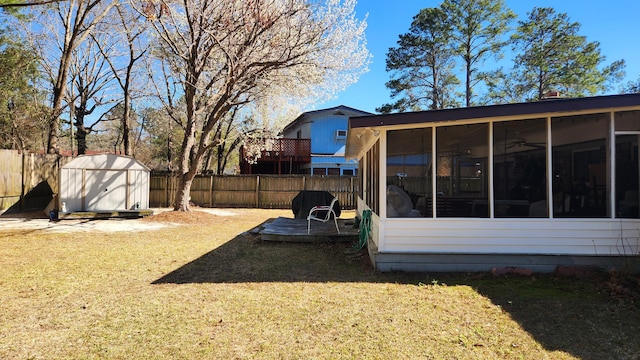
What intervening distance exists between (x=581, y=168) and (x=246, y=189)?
44.4 feet

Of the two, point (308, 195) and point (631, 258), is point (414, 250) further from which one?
point (308, 195)

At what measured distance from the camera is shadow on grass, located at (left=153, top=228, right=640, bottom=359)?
3.14 meters

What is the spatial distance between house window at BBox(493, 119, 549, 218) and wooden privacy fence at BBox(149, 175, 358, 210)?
11401 millimetres

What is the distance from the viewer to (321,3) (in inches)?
415

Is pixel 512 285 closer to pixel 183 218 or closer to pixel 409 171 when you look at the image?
pixel 409 171

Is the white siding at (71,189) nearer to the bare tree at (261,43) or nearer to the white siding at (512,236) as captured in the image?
the bare tree at (261,43)

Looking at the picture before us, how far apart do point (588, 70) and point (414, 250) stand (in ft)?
67.7

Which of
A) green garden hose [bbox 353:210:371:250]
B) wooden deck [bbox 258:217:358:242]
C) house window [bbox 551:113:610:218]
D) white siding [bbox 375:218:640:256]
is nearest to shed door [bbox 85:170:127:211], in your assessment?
wooden deck [bbox 258:217:358:242]

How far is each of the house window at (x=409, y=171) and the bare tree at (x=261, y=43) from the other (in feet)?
19.7

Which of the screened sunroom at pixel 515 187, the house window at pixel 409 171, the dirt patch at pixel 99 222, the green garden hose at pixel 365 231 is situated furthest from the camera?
the dirt patch at pixel 99 222

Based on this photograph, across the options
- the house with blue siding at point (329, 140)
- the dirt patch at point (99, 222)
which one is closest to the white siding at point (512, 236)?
the dirt patch at point (99, 222)

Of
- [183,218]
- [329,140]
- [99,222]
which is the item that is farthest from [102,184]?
[329,140]

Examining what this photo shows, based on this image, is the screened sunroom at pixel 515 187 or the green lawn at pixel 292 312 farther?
the screened sunroom at pixel 515 187

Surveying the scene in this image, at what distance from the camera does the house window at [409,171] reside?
17.7 ft
